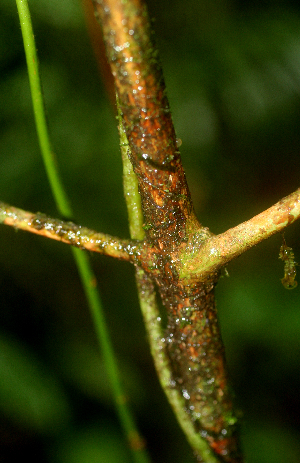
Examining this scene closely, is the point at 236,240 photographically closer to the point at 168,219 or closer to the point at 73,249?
the point at 168,219

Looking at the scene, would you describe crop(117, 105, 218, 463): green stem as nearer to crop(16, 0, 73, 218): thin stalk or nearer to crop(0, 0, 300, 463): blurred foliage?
crop(16, 0, 73, 218): thin stalk

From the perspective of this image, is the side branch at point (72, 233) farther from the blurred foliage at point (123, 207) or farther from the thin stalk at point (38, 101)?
the blurred foliage at point (123, 207)

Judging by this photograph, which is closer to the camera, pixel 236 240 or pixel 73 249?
pixel 236 240

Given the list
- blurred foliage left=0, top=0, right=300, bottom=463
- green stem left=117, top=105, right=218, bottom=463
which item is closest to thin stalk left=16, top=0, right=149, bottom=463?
green stem left=117, top=105, right=218, bottom=463

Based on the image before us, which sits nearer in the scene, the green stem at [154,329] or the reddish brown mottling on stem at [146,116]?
the reddish brown mottling on stem at [146,116]

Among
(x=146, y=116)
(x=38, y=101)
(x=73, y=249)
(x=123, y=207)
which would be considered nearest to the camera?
(x=146, y=116)

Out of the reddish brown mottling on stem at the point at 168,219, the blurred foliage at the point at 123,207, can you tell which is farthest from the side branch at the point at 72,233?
the blurred foliage at the point at 123,207

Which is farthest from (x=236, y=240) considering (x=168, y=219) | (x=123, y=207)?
(x=123, y=207)
